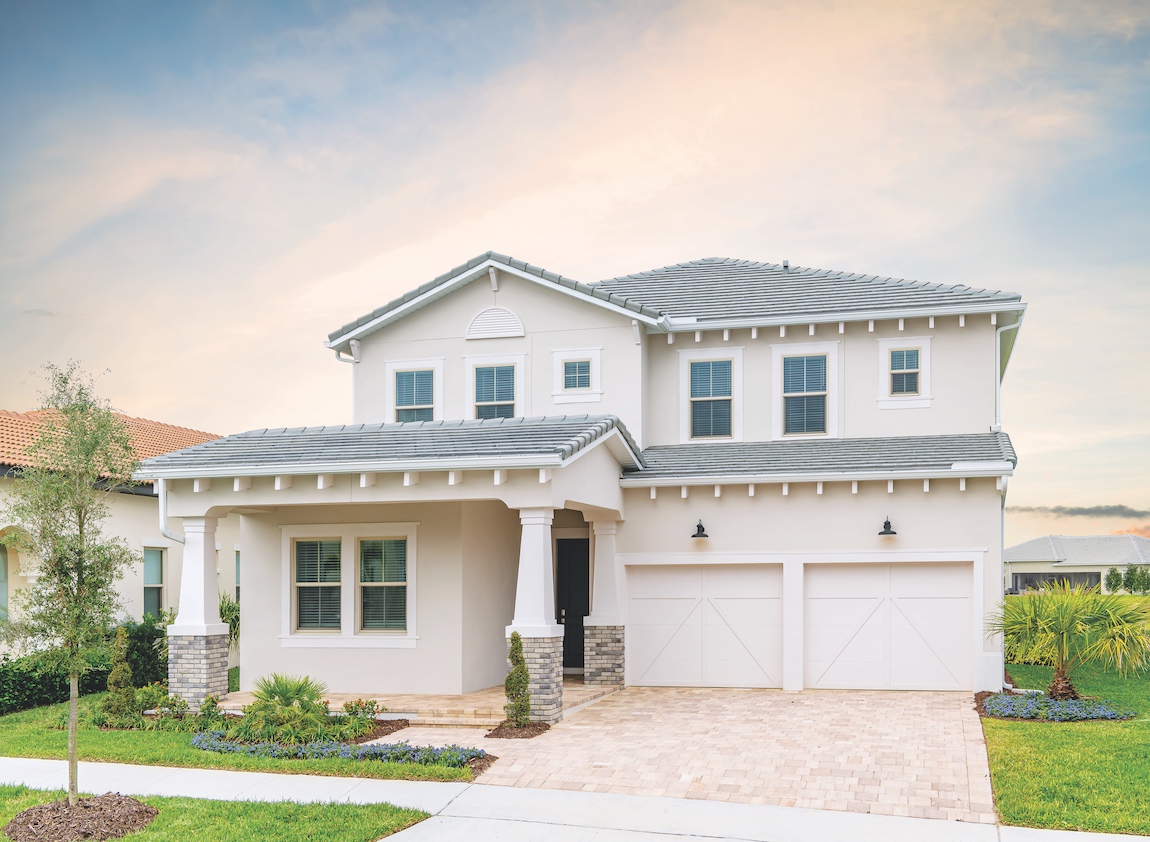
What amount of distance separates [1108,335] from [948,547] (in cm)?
804

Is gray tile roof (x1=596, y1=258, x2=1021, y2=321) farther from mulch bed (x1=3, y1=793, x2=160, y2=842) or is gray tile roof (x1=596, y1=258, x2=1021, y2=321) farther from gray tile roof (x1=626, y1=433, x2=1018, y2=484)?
mulch bed (x1=3, y1=793, x2=160, y2=842)

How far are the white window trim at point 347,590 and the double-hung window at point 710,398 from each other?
5976 mm

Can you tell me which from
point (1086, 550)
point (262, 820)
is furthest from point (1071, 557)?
point (262, 820)

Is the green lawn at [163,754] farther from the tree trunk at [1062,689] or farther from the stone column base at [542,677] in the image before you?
the tree trunk at [1062,689]

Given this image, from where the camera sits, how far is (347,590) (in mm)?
16406

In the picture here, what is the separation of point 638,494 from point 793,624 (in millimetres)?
3528

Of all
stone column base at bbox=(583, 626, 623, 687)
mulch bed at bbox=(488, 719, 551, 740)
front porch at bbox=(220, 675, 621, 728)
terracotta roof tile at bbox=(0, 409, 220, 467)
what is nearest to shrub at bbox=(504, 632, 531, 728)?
mulch bed at bbox=(488, 719, 551, 740)

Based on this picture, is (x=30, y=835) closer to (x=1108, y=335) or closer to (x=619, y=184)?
(x=619, y=184)

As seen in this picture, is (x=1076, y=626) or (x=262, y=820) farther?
(x=1076, y=626)

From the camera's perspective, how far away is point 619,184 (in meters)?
19.6

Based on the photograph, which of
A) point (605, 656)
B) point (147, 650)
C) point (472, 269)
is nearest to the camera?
point (605, 656)

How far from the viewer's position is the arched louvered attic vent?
62.1 ft

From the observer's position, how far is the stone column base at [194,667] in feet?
47.9

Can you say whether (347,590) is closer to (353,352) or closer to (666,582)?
(353,352)
